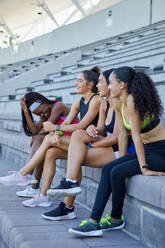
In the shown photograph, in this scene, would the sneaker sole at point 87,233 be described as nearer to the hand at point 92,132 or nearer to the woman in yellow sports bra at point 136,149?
the woman in yellow sports bra at point 136,149

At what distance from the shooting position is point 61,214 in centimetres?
278

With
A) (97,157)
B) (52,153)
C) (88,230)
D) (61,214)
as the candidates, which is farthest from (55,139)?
(88,230)

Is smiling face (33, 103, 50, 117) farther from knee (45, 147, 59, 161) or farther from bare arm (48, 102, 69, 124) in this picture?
knee (45, 147, 59, 161)

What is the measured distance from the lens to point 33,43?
1803 cm

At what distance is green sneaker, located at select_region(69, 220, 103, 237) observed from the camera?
7.63 feet

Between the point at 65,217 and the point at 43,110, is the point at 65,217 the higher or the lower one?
the lower one

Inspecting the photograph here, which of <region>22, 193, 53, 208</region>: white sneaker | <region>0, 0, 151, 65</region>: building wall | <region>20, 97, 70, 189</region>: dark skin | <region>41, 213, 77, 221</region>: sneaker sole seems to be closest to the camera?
<region>41, 213, 77, 221</region>: sneaker sole

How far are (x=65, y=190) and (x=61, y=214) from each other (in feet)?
0.83

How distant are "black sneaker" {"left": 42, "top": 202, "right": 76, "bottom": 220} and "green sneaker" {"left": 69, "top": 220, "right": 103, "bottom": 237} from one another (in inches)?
15.5

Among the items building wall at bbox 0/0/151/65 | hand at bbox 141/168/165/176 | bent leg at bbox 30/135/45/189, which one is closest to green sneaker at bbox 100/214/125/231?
hand at bbox 141/168/165/176

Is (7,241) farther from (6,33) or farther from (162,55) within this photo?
(6,33)

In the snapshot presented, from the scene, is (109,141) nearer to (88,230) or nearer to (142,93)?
(142,93)

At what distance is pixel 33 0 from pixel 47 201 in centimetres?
1842

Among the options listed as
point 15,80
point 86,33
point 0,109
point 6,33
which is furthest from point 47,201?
point 6,33
